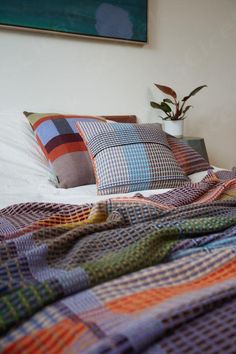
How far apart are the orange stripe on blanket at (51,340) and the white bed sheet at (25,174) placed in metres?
0.69

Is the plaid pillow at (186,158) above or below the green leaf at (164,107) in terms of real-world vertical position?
below

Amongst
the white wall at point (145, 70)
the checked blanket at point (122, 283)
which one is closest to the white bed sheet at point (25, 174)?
the white wall at point (145, 70)

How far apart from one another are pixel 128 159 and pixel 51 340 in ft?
2.88

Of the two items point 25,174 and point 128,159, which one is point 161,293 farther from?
point 25,174

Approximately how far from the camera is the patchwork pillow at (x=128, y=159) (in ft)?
→ 3.76

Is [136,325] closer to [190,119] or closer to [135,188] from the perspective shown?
[135,188]

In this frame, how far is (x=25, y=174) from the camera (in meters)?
1.32

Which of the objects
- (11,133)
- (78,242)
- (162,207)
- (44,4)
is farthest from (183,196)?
(44,4)

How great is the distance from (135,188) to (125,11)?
130 cm

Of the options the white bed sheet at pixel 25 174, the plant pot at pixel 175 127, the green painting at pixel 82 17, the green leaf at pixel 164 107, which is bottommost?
the white bed sheet at pixel 25 174

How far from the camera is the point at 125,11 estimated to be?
6.20 ft

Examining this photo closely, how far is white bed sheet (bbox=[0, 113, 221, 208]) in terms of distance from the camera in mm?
1101

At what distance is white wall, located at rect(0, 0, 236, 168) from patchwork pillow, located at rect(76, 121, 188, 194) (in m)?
0.62

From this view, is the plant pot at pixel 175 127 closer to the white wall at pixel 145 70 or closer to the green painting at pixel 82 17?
the white wall at pixel 145 70
